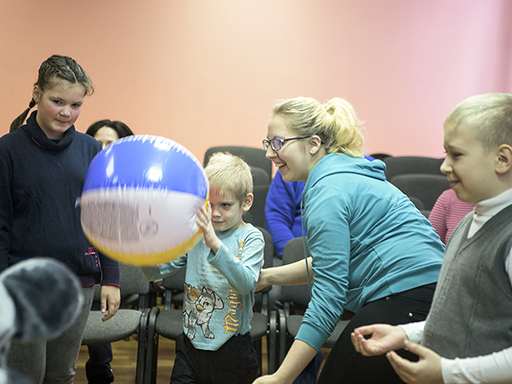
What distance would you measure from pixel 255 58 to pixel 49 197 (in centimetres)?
344

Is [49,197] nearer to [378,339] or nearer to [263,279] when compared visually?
[263,279]

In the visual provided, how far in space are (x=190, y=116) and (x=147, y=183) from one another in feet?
12.1

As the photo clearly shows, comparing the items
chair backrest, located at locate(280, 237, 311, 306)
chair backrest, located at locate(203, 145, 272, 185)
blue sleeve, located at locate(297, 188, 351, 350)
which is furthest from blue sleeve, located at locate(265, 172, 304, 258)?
blue sleeve, located at locate(297, 188, 351, 350)

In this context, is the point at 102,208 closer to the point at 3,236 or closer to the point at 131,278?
the point at 3,236

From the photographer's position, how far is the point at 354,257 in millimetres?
1547

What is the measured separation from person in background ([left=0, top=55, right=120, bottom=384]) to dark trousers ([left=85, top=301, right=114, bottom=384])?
1.03m

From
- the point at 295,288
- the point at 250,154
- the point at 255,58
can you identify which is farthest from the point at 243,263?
the point at 255,58

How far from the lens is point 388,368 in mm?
1413

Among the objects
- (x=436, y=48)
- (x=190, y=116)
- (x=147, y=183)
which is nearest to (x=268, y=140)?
(x=147, y=183)

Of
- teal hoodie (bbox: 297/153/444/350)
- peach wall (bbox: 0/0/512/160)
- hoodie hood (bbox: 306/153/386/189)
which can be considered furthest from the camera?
peach wall (bbox: 0/0/512/160)

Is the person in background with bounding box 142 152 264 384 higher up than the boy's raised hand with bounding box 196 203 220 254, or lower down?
lower down

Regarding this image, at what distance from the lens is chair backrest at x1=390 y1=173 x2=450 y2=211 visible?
372cm

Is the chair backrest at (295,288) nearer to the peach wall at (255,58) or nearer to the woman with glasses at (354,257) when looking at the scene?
the woman with glasses at (354,257)

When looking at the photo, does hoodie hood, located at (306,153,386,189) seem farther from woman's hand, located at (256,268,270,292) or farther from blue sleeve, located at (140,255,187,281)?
blue sleeve, located at (140,255,187,281)
